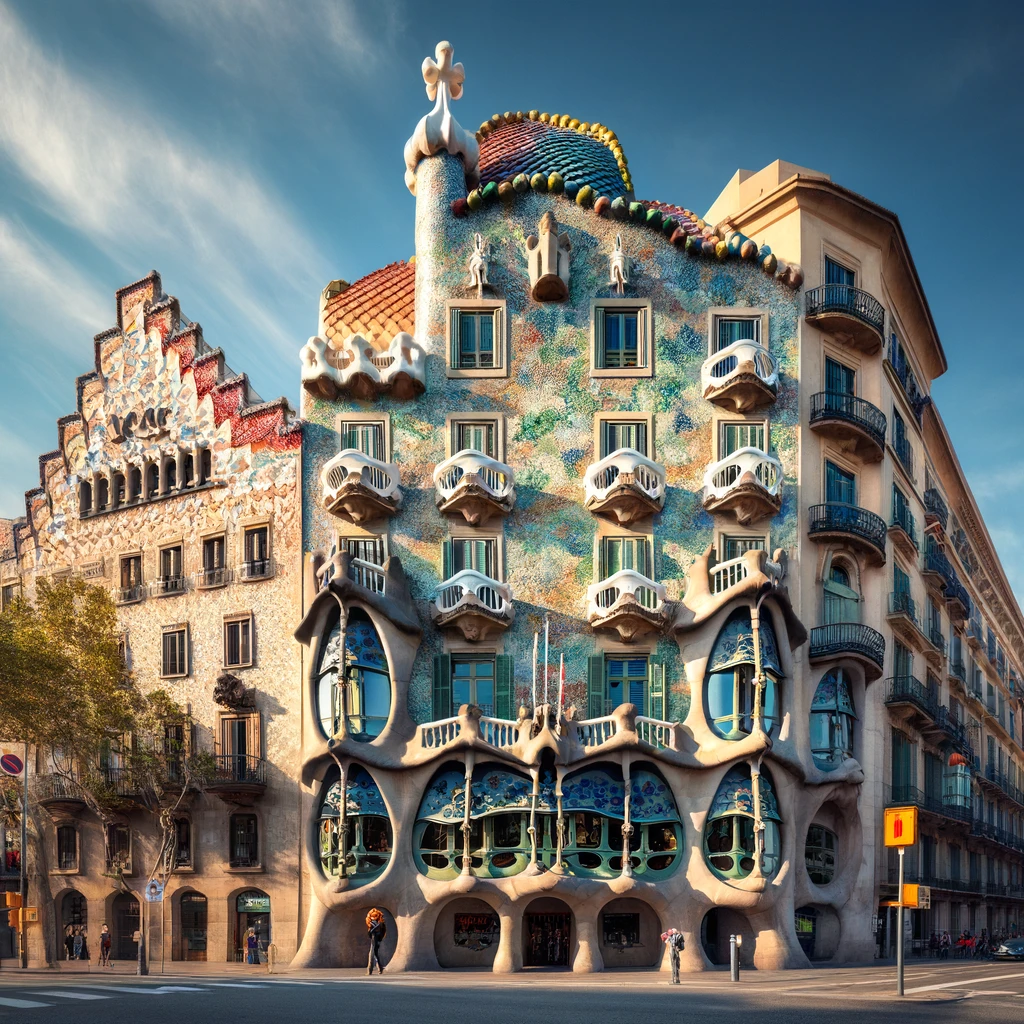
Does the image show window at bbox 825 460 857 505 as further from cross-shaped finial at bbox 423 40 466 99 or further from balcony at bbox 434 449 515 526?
cross-shaped finial at bbox 423 40 466 99

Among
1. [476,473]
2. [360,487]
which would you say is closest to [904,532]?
[476,473]

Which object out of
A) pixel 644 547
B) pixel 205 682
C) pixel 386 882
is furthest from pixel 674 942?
pixel 205 682

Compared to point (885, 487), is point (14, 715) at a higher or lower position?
lower

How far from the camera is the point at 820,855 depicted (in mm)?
35969

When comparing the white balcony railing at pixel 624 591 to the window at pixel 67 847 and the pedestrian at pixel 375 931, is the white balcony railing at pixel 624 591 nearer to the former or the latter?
the pedestrian at pixel 375 931

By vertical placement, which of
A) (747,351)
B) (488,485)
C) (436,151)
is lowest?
(488,485)

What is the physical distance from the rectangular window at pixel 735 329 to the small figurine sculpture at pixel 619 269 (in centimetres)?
315

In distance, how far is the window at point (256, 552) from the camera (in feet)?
127

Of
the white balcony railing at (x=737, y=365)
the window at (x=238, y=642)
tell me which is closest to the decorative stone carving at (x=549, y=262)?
the white balcony railing at (x=737, y=365)

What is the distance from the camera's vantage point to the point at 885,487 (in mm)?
40531

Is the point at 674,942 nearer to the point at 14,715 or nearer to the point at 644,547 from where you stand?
the point at 644,547

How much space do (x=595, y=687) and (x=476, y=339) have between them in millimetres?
11529

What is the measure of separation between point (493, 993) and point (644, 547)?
1584 cm

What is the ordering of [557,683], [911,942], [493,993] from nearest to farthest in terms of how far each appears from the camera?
[493,993], [557,683], [911,942]
